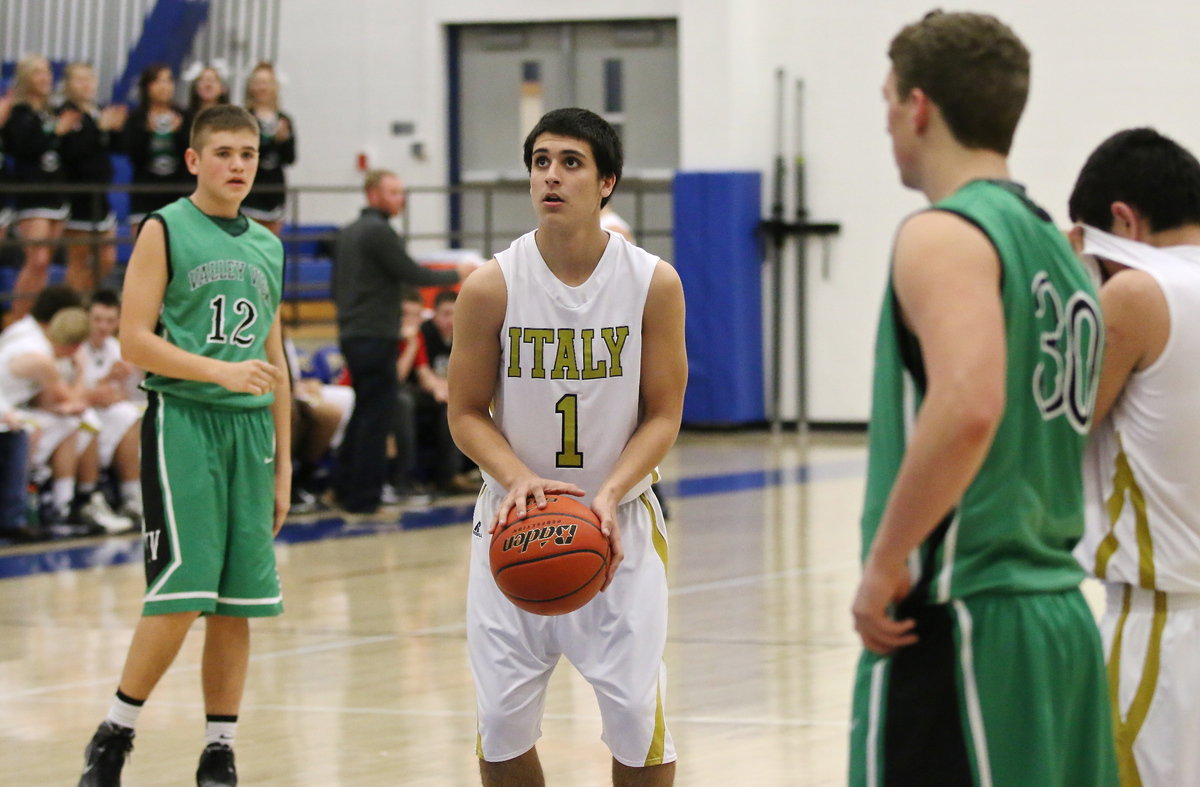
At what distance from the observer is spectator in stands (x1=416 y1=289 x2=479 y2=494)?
11.3 metres

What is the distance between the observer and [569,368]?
369 cm

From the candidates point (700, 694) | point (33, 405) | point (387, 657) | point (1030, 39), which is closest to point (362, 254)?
point (33, 405)

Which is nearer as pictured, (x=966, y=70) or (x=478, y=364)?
(x=966, y=70)

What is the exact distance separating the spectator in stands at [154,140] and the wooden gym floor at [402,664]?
144 inches

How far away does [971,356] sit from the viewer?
2.28 metres

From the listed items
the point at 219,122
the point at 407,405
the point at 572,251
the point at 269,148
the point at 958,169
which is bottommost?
the point at 407,405

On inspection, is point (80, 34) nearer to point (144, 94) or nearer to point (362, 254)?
point (144, 94)

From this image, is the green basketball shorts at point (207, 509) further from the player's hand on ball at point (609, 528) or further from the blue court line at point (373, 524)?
the blue court line at point (373, 524)

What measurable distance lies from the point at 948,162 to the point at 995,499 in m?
0.48

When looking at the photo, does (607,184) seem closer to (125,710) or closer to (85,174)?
(125,710)

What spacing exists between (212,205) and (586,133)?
56.0 inches

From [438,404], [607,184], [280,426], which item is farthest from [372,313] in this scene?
[607,184]

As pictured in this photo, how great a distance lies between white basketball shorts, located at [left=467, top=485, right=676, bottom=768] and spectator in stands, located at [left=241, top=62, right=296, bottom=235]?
31.8 feet

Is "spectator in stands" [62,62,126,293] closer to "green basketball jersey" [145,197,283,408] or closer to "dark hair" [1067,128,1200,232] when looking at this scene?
"green basketball jersey" [145,197,283,408]
